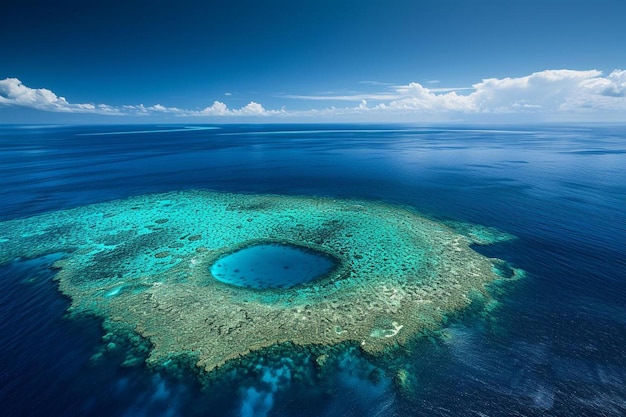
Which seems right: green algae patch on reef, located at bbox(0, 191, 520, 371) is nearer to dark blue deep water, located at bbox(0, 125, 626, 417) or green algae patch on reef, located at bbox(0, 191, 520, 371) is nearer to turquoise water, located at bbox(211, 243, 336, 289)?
turquoise water, located at bbox(211, 243, 336, 289)

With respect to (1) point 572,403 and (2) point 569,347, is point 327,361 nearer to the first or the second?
(1) point 572,403

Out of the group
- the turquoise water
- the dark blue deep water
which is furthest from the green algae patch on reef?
the dark blue deep water

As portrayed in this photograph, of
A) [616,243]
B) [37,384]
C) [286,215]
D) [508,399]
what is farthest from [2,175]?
[616,243]

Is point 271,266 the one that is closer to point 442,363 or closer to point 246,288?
point 246,288

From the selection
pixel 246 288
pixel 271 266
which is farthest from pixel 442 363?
pixel 271 266

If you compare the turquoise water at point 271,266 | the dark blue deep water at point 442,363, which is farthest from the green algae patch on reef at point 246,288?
the dark blue deep water at point 442,363
